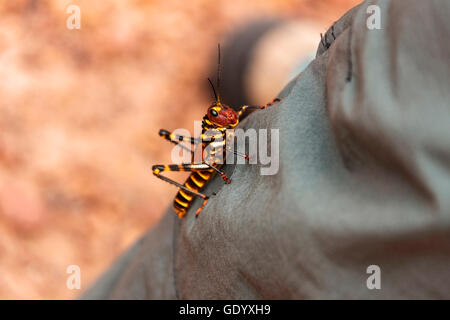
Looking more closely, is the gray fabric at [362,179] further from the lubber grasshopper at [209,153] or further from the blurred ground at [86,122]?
the blurred ground at [86,122]

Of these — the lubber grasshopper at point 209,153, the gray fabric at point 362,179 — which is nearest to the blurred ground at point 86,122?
the lubber grasshopper at point 209,153

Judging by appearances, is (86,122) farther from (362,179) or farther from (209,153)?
(362,179)

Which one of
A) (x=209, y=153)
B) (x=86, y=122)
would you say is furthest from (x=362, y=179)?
(x=86, y=122)

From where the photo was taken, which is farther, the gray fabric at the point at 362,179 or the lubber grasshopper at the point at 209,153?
the lubber grasshopper at the point at 209,153

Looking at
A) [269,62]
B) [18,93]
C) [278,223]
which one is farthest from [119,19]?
[278,223]

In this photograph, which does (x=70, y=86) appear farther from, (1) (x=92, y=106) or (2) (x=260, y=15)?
(2) (x=260, y=15)

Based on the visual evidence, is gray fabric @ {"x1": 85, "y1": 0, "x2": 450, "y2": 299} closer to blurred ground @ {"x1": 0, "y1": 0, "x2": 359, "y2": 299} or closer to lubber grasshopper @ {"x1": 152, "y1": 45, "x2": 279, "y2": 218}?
lubber grasshopper @ {"x1": 152, "y1": 45, "x2": 279, "y2": 218}
